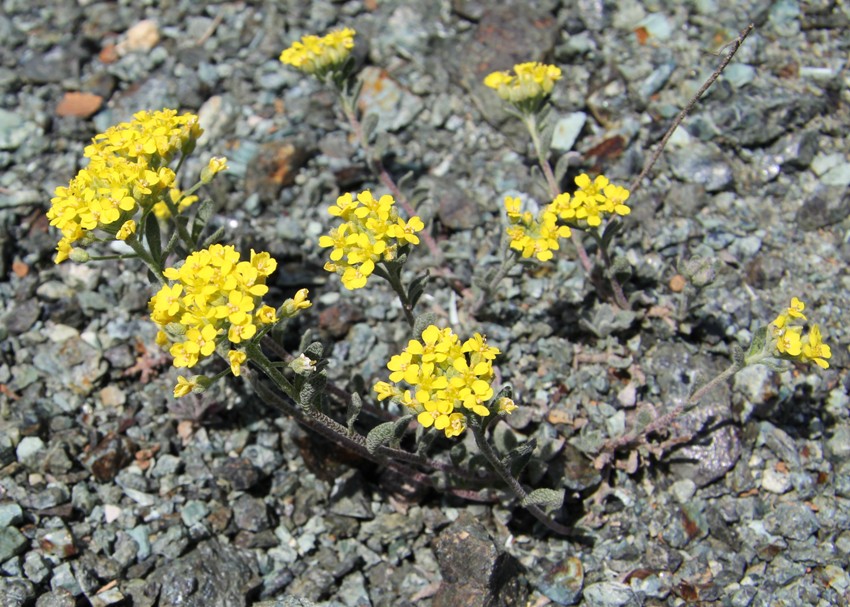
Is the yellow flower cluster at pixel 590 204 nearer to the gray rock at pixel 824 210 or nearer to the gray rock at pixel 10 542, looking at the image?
the gray rock at pixel 824 210

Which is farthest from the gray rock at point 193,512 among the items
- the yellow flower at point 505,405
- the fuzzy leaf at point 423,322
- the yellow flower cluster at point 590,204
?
the yellow flower cluster at point 590,204

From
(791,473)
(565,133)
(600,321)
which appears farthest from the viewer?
(565,133)

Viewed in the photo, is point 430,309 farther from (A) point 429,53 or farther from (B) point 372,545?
(A) point 429,53

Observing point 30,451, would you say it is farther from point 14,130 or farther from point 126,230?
point 14,130

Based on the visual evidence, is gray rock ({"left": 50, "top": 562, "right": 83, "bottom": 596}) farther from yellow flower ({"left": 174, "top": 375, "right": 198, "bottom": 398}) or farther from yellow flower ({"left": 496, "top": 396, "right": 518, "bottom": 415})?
yellow flower ({"left": 496, "top": 396, "right": 518, "bottom": 415})

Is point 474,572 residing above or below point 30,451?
below

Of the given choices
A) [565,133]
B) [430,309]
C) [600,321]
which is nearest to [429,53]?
[565,133]

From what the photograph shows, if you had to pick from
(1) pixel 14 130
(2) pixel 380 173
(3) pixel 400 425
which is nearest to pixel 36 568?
(3) pixel 400 425
